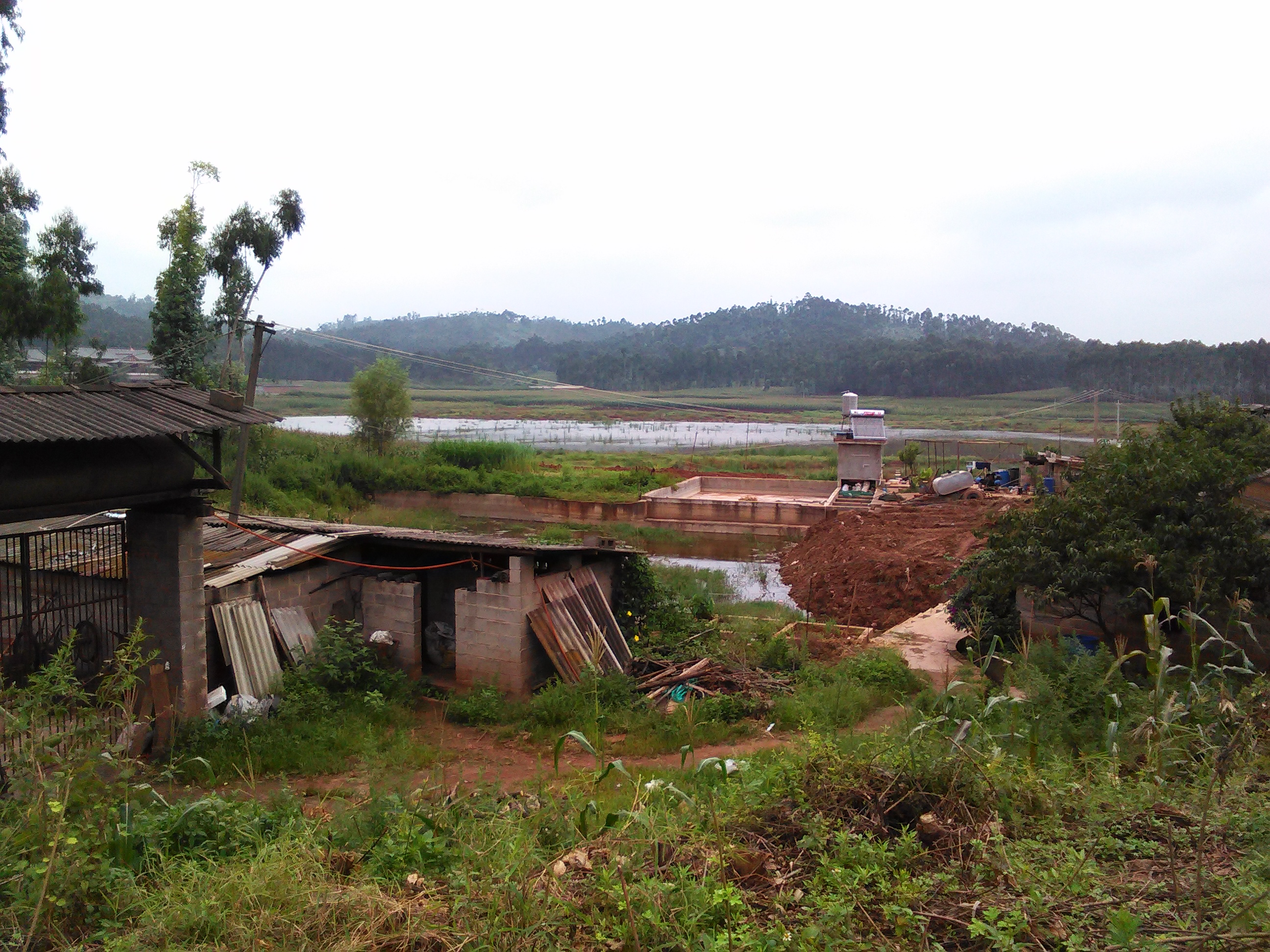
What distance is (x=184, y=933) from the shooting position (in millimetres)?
3596

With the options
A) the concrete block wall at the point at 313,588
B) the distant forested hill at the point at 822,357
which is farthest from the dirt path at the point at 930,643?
the distant forested hill at the point at 822,357

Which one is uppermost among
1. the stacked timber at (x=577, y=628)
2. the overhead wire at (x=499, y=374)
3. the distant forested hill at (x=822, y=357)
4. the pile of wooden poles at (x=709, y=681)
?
the distant forested hill at (x=822, y=357)

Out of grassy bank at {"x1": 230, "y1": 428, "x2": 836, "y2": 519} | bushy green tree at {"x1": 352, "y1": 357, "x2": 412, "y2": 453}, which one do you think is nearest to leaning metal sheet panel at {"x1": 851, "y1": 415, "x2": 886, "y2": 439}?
grassy bank at {"x1": 230, "y1": 428, "x2": 836, "y2": 519}

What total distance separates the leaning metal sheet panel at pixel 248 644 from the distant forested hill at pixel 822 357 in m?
42.7

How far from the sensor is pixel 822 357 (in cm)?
10725

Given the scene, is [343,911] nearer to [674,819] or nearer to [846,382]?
[674,819]

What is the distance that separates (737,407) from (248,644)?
86.8 metres

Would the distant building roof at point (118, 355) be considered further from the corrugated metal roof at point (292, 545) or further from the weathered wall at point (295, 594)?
the weathered wall at point (295, 594)

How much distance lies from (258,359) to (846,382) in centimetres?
9044

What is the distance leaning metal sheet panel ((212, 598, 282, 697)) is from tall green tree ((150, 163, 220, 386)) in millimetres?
22955

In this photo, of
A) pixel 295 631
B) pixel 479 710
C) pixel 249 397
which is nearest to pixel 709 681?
pixel 479 710

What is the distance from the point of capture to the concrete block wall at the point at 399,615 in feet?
38.4

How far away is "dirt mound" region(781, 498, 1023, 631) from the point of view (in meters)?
19.5

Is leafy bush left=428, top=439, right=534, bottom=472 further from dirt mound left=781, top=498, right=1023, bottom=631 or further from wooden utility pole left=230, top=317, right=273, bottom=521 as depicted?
wooden utility pole left=230, top=317, right=273, bottom=521
